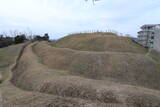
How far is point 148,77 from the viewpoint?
69.2ft

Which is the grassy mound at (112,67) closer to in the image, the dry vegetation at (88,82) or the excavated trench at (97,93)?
the dry vegetation at (88,82)

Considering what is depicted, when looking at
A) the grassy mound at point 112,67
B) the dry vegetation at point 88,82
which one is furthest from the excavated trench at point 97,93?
the grassy mound at point 112,67

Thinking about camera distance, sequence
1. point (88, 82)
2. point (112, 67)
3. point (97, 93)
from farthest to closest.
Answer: point (112, 67) < point (88, 82) < point (97, 93)

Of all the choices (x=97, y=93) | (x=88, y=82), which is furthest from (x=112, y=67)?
(x=97, y=93)

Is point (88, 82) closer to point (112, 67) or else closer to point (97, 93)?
point (97, 93)

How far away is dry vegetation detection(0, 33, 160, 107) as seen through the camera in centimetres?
1237

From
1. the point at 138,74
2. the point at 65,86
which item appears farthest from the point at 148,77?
the point at 65,86

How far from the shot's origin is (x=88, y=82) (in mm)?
15555

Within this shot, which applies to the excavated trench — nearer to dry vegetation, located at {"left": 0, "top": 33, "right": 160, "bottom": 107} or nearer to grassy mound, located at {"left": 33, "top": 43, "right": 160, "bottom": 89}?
dry vegetation, located at {"left": 0, "top": 33, "right": 160, "bottom": 107}

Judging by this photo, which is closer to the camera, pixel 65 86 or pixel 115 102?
pixel 115 102

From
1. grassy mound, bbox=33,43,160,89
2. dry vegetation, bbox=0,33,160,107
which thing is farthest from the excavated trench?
grassy mound, bbox=33,43,160,89

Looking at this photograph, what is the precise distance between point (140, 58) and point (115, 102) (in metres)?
12.9

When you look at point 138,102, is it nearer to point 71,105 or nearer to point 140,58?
point 71,105

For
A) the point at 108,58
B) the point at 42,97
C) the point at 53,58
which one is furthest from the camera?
the point at 53,58
